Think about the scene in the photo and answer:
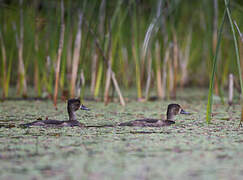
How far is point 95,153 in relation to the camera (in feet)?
8.82

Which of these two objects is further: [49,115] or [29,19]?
[29,19]

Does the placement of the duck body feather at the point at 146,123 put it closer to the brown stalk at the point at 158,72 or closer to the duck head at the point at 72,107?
the duck head at the point at 72,107

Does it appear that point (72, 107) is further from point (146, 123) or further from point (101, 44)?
point (101, 44)

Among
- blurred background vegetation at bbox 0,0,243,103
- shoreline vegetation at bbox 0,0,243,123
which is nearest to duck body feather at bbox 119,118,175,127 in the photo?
blurred background vegetation at bbox 0,0,243,103

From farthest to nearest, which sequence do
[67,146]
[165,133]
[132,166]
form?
[165,133]
[67,146]
[132,166]

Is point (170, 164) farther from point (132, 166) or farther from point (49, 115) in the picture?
point (49, 115)

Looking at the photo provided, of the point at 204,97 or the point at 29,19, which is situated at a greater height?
the point at 29,19

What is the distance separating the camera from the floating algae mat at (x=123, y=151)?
227 centimetres

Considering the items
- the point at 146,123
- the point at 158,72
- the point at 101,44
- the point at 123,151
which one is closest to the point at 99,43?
the point at 101,44

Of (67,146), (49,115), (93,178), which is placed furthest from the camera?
(49,115)

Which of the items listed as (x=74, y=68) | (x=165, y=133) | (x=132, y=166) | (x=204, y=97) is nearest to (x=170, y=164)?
(x=132, y=166)

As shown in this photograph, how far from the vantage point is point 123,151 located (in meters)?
2.73

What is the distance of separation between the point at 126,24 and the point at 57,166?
4836mm

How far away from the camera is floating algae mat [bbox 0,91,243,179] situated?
227cm
